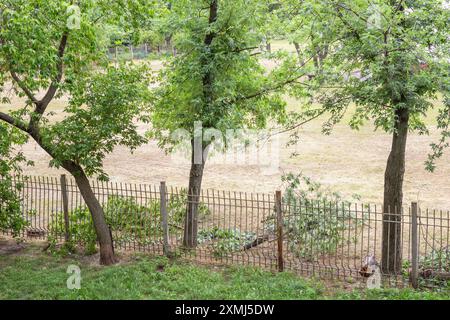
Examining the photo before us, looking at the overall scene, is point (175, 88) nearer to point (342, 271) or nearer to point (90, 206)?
point (90, 206)

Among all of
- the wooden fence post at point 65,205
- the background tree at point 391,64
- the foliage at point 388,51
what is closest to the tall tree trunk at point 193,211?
the wooden fence post at point 65,205

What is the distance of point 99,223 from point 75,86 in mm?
3049

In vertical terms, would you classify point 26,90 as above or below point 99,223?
above

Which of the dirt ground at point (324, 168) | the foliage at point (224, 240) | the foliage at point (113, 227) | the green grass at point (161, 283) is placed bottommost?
the green grass at point (161, 283)

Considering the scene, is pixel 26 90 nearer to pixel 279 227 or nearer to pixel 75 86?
pixel 75 86

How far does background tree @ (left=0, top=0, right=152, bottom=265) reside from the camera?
29.7 feet

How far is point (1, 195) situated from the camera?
38.1 feet

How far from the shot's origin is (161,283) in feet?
31.6

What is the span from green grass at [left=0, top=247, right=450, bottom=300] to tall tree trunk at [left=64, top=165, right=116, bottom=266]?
30cm

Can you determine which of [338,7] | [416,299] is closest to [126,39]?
[338,7]

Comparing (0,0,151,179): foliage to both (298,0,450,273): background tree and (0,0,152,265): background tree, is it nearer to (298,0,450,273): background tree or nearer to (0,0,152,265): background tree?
(0,0,152,265): background tree

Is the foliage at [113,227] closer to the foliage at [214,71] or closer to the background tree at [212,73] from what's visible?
the background tree at [212,73]

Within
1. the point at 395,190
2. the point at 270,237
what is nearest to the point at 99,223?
the point at 270,237

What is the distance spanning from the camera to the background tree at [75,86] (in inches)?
356
